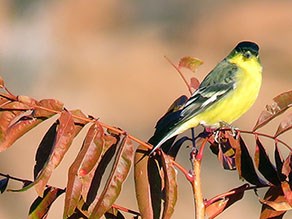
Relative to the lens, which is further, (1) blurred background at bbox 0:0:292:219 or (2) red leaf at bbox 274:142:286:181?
(1) blurred background at bbox 0:0:292:219

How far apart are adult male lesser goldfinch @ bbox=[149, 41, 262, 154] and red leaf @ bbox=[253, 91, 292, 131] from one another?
1.43ft

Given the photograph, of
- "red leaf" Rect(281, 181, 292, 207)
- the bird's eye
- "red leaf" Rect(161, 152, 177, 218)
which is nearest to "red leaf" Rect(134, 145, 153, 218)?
"red leaf" Rect(161, 152, 177, 218)

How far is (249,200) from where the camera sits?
5785mm

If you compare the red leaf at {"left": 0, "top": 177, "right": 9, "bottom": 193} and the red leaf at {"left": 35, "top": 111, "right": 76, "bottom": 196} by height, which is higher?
the red leaf at {"left": 35, "top": 111, "right": 76, "bottom": 196}

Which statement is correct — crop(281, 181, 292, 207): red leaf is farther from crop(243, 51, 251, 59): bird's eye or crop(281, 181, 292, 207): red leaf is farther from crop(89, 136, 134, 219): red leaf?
crop(243, 51, 251, 59): bird's eye

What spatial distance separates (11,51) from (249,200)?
193 inches

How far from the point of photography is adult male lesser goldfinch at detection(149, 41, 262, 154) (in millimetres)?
2353

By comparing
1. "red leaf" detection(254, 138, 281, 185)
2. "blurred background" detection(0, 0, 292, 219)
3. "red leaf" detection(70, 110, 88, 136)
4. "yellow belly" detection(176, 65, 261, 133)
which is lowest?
"blurred background" detection(0, 0, 292, 219)

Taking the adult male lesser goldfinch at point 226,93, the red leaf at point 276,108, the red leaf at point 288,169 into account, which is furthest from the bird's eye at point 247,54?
the red leaf at point 288,169

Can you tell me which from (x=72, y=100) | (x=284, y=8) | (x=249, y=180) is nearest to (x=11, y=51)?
(x=72, y=100)

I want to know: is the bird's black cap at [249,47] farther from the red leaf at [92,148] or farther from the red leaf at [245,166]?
the red leaf at [92,148]

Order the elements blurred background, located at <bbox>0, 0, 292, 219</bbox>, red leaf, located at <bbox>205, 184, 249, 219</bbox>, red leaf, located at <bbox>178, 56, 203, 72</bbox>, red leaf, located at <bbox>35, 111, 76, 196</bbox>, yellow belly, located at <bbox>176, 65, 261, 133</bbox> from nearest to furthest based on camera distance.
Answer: red leaf, located at <bbox>35, 111, 76, 196</bbox>, red leaf, located at <bbox>205, 184, 249, 219</bbox>, red leaf, located at <bbox>178, 56, 203, 72</bbox>, yellow belly, located at <bbox>176, 65, 261, 133</bbox>, blurred background, located at <bbox>0, 0, 292, 219</bbox>

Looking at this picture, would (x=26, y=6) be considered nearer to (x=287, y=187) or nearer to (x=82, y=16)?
(x=82, y=16)

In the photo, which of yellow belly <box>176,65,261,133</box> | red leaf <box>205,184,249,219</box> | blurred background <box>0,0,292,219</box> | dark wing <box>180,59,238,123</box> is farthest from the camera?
blurred background <box>0,0,292,219</box>
